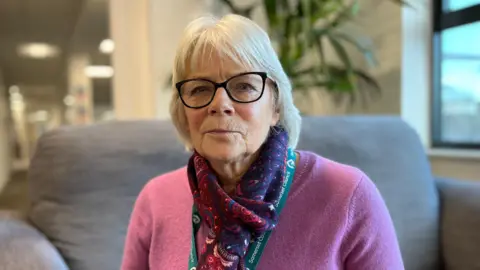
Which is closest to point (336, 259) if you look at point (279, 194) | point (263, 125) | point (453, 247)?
point (279, 194)

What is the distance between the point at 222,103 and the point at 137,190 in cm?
56

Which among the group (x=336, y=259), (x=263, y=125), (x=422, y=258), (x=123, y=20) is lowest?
(x=422, y=258)

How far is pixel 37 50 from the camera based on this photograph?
19.8ft

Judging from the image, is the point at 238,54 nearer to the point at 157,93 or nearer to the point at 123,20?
the point at 157,93

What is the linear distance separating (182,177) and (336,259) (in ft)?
1.16

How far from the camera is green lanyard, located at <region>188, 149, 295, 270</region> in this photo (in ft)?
2.84

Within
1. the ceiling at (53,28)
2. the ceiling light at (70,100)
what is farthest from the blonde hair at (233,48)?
the ceiling light at (70,100)

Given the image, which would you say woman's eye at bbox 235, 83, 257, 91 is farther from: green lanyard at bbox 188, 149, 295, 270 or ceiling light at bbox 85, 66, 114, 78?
ceiling light at bbox 85, 66, 114, 78

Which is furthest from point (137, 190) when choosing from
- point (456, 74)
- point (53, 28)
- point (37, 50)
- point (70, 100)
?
point (70, 100)

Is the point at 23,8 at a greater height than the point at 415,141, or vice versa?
the point at 23,8

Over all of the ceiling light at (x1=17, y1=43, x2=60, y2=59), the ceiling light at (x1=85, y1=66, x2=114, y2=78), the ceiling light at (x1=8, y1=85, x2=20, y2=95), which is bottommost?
the ceiling light at (x1=8, y1=85, x2=20, y2=95)

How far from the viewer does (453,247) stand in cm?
140

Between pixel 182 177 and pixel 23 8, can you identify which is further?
pixel 23 8

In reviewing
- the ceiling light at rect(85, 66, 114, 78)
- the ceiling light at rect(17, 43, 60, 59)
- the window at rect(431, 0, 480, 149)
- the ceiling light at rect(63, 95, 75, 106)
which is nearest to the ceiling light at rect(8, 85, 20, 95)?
the ceiling light at rect(63, 95, 75, 106)
